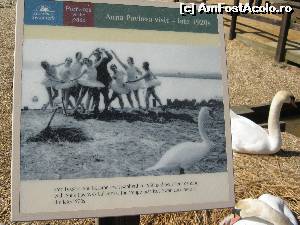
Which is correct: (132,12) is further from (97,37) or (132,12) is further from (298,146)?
(298,146)

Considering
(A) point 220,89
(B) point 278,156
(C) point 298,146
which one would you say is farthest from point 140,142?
(C) point 298,146

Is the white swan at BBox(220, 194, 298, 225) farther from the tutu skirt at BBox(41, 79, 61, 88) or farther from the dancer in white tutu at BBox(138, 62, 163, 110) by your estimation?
the tutu skirt at BBox(41, 79, 61, 88)

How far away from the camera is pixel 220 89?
2328mm

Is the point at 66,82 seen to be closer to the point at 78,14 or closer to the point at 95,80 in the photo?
the point at 95,80

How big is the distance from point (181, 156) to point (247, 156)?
A: 10.5 ft

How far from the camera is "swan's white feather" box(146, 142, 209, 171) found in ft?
7.15

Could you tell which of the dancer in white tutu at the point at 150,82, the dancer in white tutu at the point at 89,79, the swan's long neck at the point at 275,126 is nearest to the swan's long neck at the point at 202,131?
the dancer in white tutu at the point at 150,82

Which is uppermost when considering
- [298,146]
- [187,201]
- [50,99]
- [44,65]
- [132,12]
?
[132,12]

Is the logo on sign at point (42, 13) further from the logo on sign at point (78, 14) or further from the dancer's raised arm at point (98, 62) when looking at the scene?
the dancer's raised arm at point (98, 62)

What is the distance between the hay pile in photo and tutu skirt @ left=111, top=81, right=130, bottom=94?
1.67m

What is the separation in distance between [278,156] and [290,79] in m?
3.23

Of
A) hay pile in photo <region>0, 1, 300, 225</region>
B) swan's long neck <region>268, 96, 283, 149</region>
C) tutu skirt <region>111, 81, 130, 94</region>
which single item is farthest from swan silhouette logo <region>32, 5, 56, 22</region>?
swan's long neck <region>268, 96, 283, 149</region>

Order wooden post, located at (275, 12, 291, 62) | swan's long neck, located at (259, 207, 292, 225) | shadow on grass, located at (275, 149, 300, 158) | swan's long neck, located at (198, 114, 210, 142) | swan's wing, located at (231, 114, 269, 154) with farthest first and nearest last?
wooden post, located at (275, 12, 291, 62), shadow on grass, located at (275, 149, 300, 158), swan's wing, located at (231, 114, 269, 154), swan's long neck, located at (259, 207, 292, 225), swan's long neck, located at (198, 114, 210, 142)

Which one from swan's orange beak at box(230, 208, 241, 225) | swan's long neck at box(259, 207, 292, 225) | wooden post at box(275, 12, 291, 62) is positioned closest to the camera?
swan's long neck at box(259, 207, 292, 225)
